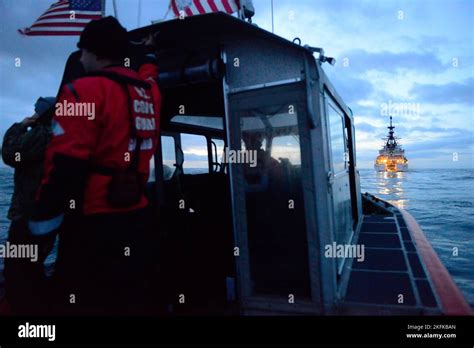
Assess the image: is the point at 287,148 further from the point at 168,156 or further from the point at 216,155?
the point at 216,155

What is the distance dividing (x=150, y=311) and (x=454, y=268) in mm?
10011

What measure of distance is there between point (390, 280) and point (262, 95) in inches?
118

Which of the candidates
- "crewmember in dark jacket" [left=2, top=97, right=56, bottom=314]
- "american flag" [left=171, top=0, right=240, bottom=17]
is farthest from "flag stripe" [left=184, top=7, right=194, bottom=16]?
"crewmember in dark jacket" [left=2, top=97, right=56, bottom=314]

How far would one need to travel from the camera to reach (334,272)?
11.8ft

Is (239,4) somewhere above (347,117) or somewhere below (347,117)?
above

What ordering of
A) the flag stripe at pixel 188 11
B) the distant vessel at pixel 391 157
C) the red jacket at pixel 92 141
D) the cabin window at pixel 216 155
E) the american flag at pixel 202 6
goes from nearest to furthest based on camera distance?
the red jacket at pixel 92 141, the american flag at pixel 202 6, the flag stripe at pixel 188 11, the cabin window at pixel 216 155, the distant vessel at pixel 391 157

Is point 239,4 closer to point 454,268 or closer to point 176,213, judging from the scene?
point 176,213

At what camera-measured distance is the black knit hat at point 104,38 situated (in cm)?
205

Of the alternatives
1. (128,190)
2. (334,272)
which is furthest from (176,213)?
(128,190)

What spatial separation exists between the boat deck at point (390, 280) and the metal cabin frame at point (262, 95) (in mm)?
274

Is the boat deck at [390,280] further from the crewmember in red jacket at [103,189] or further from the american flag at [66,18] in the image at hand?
the american flag at [66,18]

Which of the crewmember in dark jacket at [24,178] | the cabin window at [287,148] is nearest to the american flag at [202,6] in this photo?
the cabin window at [287,148]

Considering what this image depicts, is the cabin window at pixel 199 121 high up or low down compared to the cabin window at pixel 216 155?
up

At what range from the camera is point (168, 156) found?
5.74 meters
